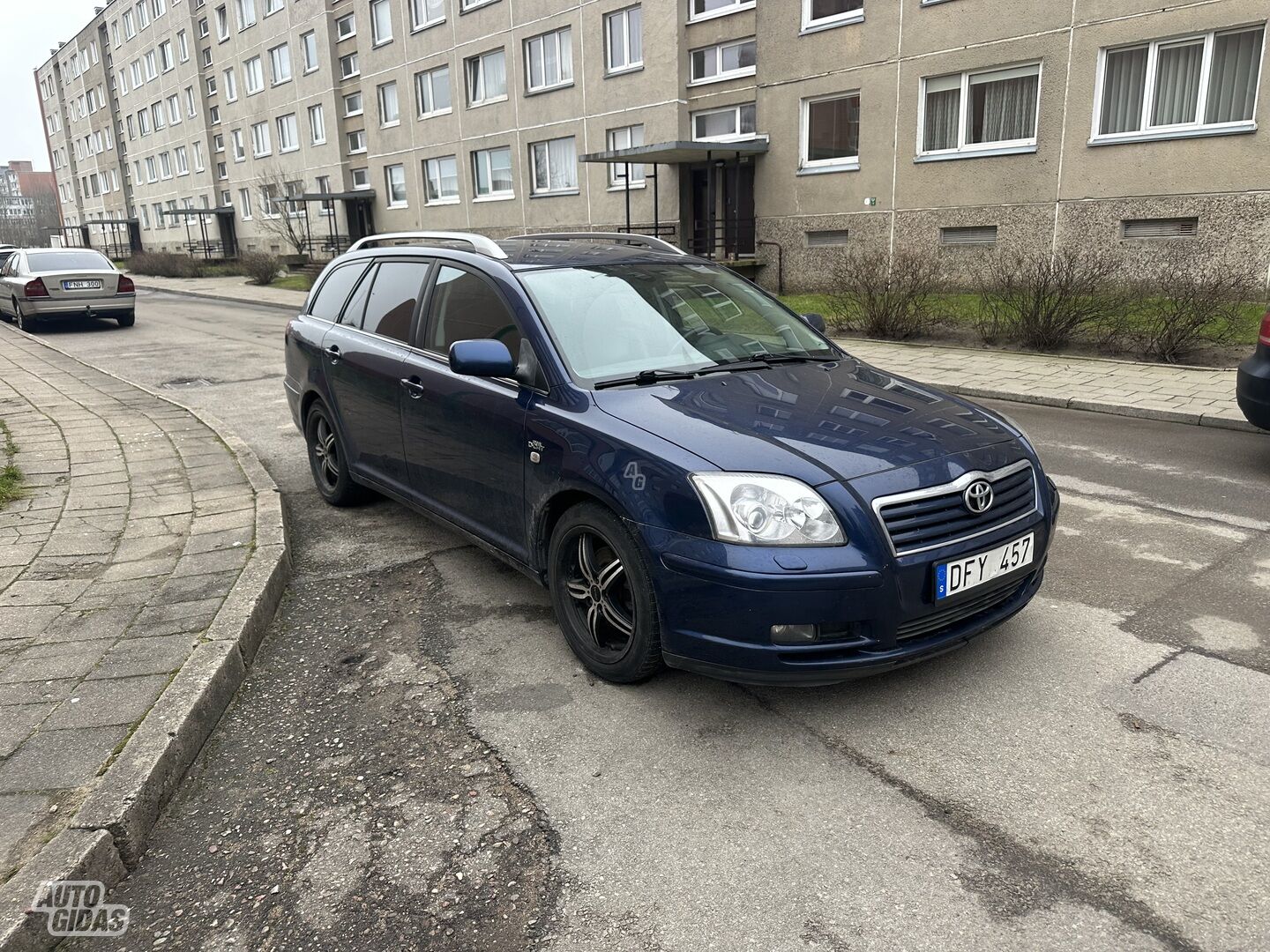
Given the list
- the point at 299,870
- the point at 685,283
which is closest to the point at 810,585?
the point at 299,870

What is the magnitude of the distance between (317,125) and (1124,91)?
36.2 meters

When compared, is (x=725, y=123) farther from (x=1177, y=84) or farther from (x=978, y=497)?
(x=978, y=497)

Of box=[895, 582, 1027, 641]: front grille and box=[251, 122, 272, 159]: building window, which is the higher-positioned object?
box=[251, 122, 272, 159]: building window

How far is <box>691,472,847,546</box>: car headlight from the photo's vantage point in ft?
10.1

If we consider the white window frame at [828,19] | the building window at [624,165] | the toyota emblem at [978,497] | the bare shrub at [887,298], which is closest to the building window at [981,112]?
the white window frame at [828,19]

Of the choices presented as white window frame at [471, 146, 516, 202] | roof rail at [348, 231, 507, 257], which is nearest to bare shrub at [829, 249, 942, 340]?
roof rail at [348, 231, 507, 257]

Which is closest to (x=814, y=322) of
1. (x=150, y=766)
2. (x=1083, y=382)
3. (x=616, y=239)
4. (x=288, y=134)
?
(x=616, y=239)

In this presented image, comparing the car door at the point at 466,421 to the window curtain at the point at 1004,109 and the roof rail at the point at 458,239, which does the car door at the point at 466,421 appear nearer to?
the roof rail at the point at 458,239

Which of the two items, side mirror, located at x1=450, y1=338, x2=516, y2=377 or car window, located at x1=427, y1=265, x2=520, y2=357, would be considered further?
car window, located at x1=427, y1=265, x2=520, y2=357

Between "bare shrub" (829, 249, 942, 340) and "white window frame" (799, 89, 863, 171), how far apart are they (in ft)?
22.1

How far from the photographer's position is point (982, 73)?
58.9 feet

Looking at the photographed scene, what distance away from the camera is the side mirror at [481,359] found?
392cm

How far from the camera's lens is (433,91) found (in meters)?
33.6

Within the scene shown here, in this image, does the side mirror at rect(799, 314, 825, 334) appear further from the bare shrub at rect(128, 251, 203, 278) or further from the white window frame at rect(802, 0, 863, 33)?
the bare shrub at rect(128, 251, 203, 278)
